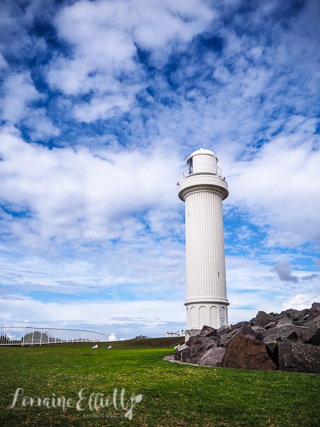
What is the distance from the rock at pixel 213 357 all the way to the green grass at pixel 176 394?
54.1 inches

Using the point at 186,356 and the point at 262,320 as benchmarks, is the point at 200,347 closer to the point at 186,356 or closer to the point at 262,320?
the point at 186,356

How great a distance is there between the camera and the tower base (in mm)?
21938

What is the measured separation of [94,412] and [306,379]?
494 centimetres

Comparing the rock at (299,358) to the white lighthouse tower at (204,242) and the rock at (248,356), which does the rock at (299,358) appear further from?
the white lighthouse tower at (204,242)

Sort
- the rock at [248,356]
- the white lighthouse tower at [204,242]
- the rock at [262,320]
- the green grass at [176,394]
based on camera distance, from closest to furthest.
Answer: the green grass at [176,394] < the rock at [248,356] < the rock at [262,320] < the white lighthouse tower at [204,242]

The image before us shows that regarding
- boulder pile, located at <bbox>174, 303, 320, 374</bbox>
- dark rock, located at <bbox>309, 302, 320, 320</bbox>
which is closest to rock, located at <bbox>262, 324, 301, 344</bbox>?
boulder pile, located at <bbox>174, 303, 320, 374</bbox>

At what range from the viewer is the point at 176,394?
646 centimetres

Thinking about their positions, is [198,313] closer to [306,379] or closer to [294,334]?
[294,334]

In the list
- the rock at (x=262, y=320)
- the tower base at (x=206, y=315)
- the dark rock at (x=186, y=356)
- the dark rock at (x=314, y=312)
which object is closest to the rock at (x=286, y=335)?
the dark rock at (x=186, y=356)

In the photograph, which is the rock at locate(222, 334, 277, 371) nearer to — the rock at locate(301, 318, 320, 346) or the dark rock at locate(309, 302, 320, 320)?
the rock at locate(301, 318, 320, 346)

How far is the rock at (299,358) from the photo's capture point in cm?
880

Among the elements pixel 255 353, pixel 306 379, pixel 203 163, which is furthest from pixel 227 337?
pixel 203 163

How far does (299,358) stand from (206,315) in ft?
43.8

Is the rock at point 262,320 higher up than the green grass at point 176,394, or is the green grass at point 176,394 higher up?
the rock at point 262,320
